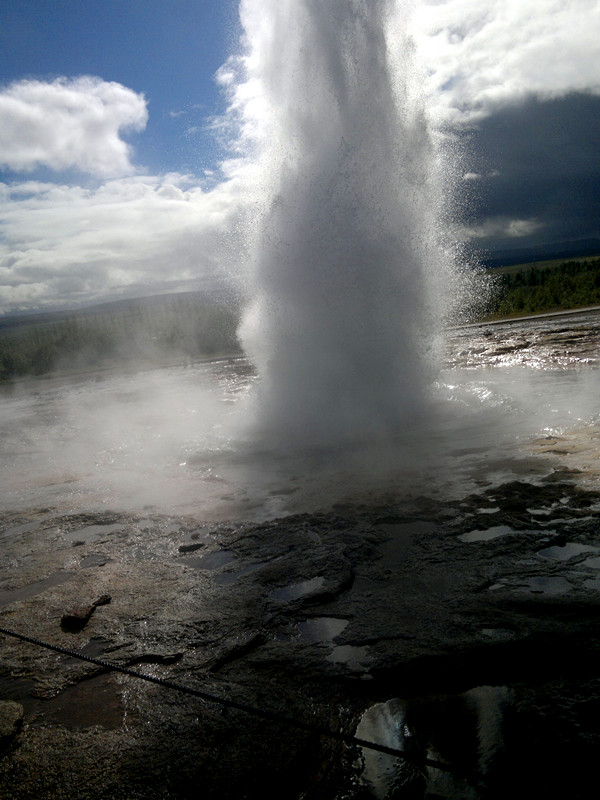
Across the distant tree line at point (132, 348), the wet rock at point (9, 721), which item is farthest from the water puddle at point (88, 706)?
the distant tree line at point (132, 348)

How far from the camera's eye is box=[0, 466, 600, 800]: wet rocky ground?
2439 millimetres

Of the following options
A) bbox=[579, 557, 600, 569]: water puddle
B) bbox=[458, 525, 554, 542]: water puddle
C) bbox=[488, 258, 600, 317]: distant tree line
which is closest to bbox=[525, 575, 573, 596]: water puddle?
bbox=[579, 557, 600, 569]: water puddle

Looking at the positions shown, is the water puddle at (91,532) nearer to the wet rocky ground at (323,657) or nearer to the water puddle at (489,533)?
the wet rocky ground at (323,657)

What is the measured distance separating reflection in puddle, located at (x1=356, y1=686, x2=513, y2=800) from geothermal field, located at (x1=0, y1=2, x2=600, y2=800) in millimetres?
11

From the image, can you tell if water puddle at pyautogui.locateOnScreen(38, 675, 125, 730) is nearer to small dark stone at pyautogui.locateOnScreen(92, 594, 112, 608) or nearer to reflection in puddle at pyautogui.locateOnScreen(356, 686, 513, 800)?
small dark stone at pyautogui.locateOnScreen(92, 594, 112, 608)

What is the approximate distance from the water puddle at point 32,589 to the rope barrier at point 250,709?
30.1 inches

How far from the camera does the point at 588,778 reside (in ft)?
7.25

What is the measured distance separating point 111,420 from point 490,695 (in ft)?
38.2

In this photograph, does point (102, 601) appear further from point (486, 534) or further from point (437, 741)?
point (486, 534)

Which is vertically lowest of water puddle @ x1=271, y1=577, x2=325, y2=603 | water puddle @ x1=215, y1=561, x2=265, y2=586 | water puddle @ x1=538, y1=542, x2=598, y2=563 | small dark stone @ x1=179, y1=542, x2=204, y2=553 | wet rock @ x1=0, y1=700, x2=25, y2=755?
water puddle @ x1=538, y1=542, x2=598, y2=563

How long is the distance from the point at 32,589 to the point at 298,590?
227 centimetres

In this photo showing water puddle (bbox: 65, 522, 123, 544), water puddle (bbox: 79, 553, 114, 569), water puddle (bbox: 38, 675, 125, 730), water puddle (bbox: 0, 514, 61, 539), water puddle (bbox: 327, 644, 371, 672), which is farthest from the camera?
water puddle (bbox: 0, 514, 61, 539)

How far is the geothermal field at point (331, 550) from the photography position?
256 cm

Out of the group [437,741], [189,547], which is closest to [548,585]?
[437,741]
